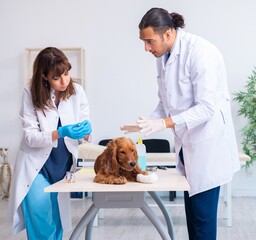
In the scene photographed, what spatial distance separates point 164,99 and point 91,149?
81.4 inches

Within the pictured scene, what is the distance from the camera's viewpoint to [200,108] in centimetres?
188

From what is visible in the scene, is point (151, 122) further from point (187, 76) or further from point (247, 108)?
point (247, 108)

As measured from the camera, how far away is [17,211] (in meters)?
2.20


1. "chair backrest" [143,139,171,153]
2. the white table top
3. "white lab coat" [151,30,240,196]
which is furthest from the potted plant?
the white table top

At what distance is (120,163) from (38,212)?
1.70ft

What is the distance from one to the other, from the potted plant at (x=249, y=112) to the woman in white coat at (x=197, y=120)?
2874 mm

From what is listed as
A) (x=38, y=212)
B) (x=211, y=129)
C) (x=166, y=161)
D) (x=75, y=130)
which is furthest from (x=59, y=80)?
(x=166, y=161)

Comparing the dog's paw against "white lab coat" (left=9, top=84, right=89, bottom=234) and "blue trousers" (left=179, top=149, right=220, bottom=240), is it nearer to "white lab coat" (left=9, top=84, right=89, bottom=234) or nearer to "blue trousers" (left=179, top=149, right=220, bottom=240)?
"blue trousers" (left=179, top=149, right=220, bottom=240)

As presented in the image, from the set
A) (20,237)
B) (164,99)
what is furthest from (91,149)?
(164,99)

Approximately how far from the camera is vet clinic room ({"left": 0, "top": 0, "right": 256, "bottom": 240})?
195cm

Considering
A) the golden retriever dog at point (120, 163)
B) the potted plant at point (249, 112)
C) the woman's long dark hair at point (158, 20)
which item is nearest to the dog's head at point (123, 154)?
the golden retriever dog at point (120, 163)

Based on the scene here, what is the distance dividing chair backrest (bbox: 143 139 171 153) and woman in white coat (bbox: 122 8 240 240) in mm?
3014

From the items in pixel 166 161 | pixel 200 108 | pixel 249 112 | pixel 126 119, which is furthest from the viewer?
pixel 126 119

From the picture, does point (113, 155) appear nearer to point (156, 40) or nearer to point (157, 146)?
point (156, 40)
